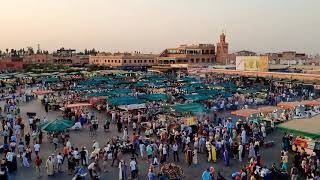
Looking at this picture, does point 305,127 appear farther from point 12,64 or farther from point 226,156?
point 12,64

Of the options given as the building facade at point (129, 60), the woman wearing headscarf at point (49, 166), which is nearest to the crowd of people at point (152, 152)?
the woman wearing headscarf at point (49, 166)

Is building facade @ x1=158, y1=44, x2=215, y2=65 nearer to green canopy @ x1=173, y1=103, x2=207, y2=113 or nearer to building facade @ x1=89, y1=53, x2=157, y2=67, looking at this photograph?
building facade @ x1=89, y1=53, x2=157, y2=67

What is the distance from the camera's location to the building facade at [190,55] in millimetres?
79500

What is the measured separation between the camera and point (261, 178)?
1170cm

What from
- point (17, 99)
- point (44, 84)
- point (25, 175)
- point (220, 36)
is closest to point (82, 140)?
point (25, 175)

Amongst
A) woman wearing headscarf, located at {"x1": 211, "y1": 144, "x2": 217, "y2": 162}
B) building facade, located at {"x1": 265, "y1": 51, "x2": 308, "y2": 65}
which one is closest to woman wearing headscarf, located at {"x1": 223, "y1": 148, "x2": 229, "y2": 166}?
Answer: woman wearing headscarf, located at {"x1": 211, "y1": 144, "x2": 217, "y2": 162}

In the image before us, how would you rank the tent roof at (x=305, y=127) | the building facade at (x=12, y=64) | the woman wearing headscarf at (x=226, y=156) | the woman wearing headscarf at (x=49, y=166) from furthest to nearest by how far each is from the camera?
the building facade at (x=12, y=64), the woman wearing headscarf at (x=226, y=156), the tent roof at (x=305, y=127), the woman wearing headscarf at (x=49, y=166)

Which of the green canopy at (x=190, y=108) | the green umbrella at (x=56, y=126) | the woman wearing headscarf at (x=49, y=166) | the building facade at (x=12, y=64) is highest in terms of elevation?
the building facade at (x=12, y=64)

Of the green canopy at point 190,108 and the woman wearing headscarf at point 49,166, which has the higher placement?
the green canopy at point 190,108

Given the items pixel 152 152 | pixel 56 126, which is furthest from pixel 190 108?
pixel 56 126

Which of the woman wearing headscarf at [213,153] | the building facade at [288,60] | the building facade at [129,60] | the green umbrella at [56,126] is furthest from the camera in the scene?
the building facade at [129,60]

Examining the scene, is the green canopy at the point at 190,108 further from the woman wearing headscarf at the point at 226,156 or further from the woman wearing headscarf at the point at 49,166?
the woman wearing headscarf at the point at 49,166

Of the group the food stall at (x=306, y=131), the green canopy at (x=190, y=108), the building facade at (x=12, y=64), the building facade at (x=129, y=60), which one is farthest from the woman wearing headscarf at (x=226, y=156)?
the building facade at (x=12, y=64)

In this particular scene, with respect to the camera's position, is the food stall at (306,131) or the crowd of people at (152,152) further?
the food stall at (306,131)
